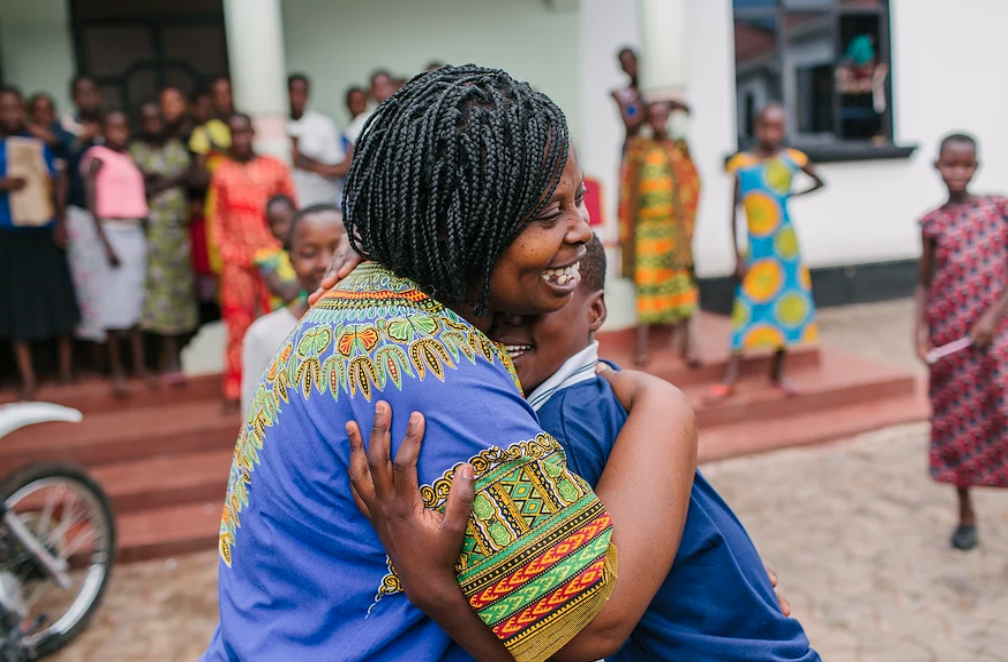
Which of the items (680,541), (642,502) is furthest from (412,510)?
(680,541)

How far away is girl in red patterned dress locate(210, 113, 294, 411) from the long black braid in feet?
14.2

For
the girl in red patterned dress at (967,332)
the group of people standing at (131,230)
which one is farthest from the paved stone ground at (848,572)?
the group of people standing at (131,230)

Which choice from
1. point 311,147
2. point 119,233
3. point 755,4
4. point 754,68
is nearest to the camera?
point 119,233

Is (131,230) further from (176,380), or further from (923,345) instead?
(923,345)

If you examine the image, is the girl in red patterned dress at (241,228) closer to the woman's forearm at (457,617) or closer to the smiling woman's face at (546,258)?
the smiling woman's face at (546,258)

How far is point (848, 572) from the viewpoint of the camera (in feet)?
12.3

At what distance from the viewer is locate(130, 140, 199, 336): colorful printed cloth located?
578 centimetres

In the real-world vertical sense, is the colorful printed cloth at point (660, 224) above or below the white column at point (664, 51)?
below

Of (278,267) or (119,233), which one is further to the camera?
(119,233)

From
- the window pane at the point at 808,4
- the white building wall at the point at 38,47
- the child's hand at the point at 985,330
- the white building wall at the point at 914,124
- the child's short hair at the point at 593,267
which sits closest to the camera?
the child's short hair at the point at 593,267

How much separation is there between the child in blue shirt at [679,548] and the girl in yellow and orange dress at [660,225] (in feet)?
15.3

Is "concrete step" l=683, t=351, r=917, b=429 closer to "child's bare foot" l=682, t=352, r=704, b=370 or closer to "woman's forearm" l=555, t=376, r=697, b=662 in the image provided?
"child's bare foot" l=682, t=352, r=704, b=370

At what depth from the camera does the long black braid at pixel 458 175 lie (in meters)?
1.09

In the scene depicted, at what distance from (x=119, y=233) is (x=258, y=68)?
141 centimetres
